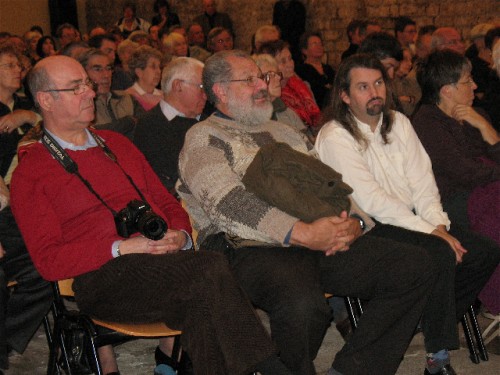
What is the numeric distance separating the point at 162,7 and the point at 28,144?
11.6m

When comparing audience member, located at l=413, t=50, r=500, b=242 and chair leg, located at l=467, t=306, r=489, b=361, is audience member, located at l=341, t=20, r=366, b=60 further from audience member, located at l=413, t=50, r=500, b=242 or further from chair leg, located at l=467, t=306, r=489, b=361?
chair leg, located at l=467, t=306, r=489, b=361

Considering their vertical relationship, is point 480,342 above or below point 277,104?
below

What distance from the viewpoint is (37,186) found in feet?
9.93

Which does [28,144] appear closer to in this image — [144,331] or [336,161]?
[144,331]

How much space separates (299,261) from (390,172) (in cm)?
89

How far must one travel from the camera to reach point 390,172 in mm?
3816

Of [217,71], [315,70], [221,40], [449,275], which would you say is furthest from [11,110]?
[221,40]

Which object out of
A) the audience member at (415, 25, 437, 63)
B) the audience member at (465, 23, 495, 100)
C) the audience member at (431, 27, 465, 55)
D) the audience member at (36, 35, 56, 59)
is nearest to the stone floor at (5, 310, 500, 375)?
the audience member at (465, 23, 495, 100)

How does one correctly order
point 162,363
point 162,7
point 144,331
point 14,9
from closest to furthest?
point 144,331 < point 162,363 < point 162,7 < point 14,9

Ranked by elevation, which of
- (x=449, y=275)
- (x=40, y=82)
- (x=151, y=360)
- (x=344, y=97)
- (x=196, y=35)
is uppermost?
(x=40, y=82)

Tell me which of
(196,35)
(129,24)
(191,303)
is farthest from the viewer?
(129,24)

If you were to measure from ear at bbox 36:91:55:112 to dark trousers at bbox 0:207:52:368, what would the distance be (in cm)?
56

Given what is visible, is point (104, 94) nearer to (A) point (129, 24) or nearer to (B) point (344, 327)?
(B) point (344, 327)

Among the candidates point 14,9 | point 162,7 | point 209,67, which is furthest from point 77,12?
point 209,67
